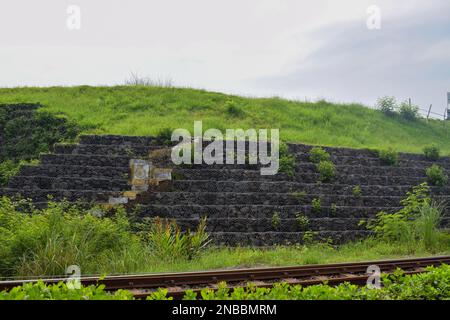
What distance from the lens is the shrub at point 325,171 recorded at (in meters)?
16.5

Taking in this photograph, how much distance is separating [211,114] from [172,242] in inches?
499

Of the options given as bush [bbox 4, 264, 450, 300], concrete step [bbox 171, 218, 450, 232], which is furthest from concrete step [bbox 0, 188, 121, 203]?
bush [bbox 4, 264, 450, 300]

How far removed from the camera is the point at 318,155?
17.5 metres

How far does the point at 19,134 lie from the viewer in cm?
1988

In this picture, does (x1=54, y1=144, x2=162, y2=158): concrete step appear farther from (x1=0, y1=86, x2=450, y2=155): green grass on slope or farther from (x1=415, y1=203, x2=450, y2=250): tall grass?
(x1=415, y1=203, x2=450, y2=250): tall grass

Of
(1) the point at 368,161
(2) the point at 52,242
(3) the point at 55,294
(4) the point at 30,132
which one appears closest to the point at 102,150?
(4) the point at 30,132

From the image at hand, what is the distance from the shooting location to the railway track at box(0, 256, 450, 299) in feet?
25.6

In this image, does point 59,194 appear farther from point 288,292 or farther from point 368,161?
point 368,161

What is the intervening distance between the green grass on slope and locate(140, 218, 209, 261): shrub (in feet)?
23.6

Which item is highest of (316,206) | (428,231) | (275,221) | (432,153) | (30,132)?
(30,132)

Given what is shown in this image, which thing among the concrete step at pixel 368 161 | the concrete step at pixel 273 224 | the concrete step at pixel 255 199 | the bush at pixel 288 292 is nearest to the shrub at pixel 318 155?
the concrete step at pixel 368 161

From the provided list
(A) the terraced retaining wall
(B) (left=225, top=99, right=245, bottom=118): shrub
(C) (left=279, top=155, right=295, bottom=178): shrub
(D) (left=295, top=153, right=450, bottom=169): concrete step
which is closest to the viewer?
(A) the terraced retaining wall

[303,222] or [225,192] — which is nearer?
[303,222]
